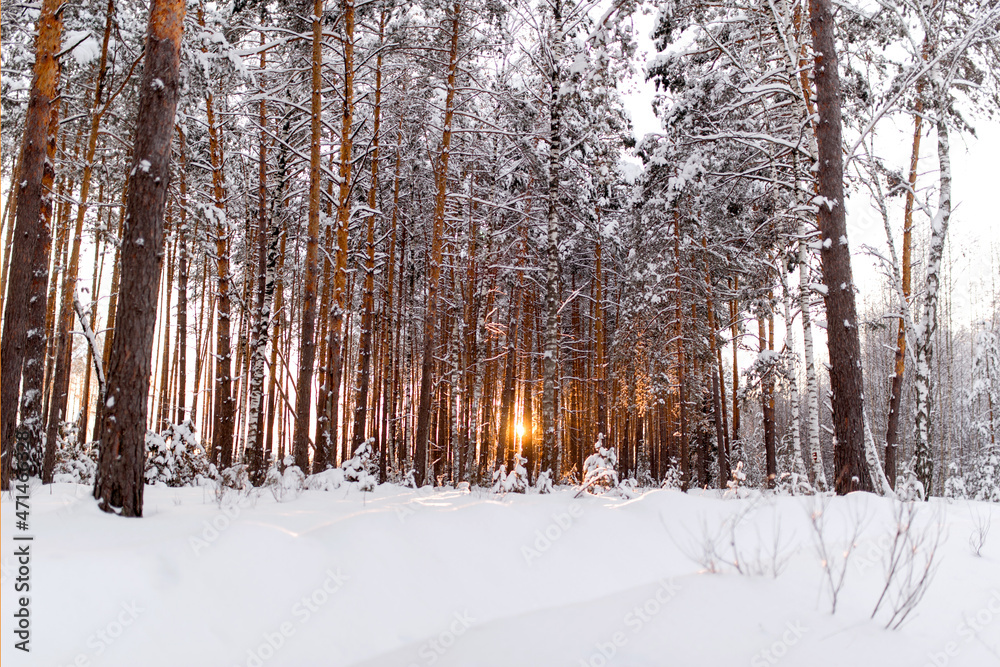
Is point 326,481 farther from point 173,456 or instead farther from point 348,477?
point 173,456

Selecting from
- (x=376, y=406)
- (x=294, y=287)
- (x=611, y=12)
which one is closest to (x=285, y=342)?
(x=294, y=287)

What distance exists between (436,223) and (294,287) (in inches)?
486

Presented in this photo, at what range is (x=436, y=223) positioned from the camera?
11.4 meters

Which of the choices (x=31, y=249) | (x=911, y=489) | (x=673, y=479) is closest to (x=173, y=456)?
(x=31, y=249)

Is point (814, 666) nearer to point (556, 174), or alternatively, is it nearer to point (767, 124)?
point (556, 174)
